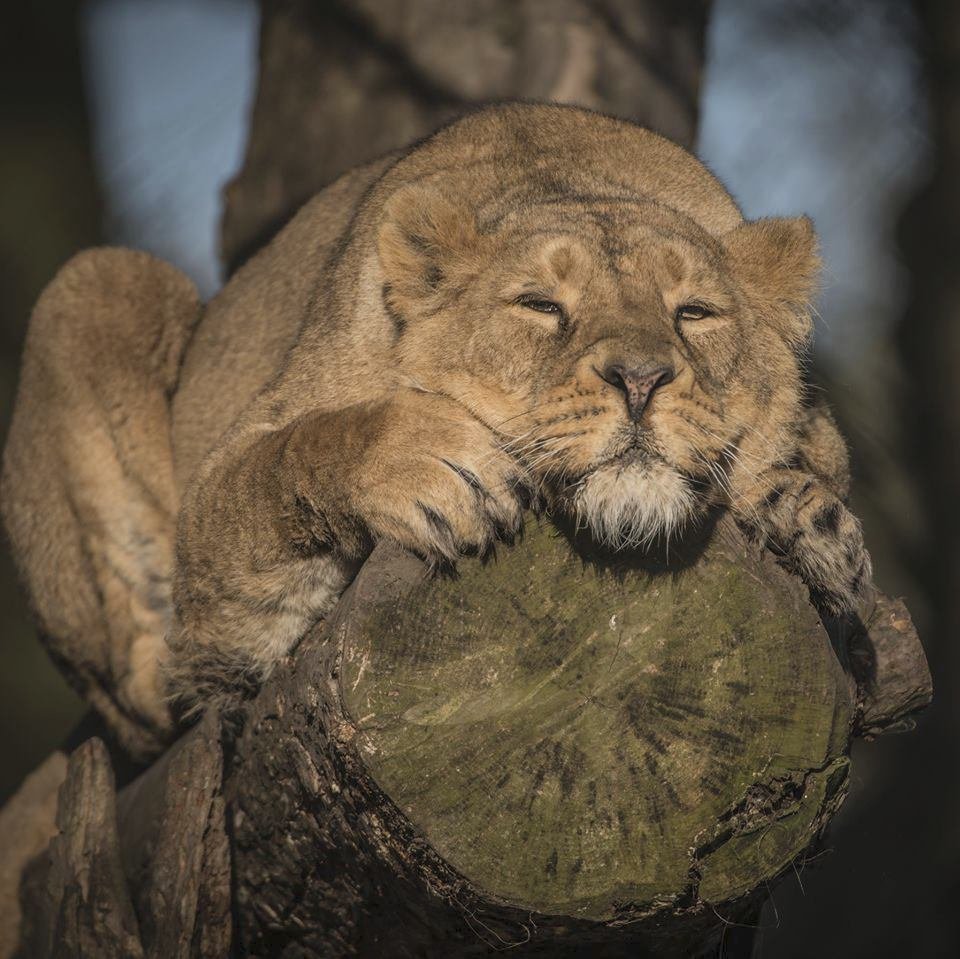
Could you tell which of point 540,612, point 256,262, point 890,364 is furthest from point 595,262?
point 890,364

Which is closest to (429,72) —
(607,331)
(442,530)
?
(607,331)

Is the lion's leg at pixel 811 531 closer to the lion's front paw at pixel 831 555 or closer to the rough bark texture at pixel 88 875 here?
the lion's front paw at pixel 831 555

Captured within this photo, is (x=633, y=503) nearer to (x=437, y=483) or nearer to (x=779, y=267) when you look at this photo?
(x=437, y=483)

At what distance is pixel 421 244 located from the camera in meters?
4.41

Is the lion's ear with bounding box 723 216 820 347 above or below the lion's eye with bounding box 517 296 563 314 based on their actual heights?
below

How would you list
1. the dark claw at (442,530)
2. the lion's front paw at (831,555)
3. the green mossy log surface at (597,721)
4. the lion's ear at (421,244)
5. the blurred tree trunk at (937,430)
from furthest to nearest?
the blurred tree trunk at (937,430), the lion's ear at (421,244), the lion's front paw at (831,555), the dark claw at (442,530), the green mossy log surface at (597,721)

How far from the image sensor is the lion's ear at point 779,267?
4609 mm

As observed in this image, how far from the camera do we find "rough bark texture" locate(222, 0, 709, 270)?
23.5 ft

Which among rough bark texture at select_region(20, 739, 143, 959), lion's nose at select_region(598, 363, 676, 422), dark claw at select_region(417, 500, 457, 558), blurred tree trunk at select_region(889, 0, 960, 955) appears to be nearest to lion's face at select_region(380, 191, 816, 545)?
lion's nose at select_region(598, 363, 676, 422)

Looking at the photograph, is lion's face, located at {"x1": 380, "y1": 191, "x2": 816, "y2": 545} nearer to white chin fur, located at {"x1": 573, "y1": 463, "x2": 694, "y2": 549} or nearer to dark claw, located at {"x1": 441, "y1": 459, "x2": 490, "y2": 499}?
white chin fur, located at {"x1": 573, "y1": 463, "x2": 694, "y2": 549}

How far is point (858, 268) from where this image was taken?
12273 mm

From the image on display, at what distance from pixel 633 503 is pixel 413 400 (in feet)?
2.44

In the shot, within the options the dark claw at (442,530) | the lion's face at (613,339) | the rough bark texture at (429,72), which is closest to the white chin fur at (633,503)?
the lion's face at (613,339)

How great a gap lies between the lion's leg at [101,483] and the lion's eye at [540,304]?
2217 millimetres
